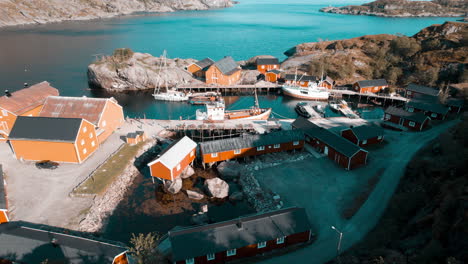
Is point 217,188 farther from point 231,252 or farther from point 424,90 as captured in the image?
point 424,90

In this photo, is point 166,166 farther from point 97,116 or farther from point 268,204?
point 97,116

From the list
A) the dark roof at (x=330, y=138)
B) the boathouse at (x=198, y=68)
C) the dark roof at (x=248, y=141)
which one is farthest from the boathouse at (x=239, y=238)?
the boathouse at (x=198, y=68)

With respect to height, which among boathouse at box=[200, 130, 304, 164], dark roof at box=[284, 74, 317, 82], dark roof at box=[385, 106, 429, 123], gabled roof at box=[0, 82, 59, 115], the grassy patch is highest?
gabled roof at box=[0, 82, 59, 115]

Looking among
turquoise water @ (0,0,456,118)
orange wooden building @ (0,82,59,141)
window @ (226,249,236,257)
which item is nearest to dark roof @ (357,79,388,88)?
turquoise water @ (0,0,456,118)

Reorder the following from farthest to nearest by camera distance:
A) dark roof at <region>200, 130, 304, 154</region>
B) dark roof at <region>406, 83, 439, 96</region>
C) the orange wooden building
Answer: dark roof at <region>406, 83, 439, 96</region> → the orange wooden building → dark roof at <region>200, 130, 304, 154</region>

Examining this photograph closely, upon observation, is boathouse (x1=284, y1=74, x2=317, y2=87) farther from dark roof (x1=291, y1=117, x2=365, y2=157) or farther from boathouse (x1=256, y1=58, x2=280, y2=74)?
dark roof (x1=291, y1=117, x2=365, y2=157)

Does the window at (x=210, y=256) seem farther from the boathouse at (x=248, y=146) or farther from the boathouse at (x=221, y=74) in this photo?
the boathouse at (x=221, y=74)

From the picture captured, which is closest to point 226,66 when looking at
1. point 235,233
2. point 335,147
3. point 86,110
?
point 86,110

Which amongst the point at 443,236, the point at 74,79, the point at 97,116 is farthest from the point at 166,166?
the point at 74,79
